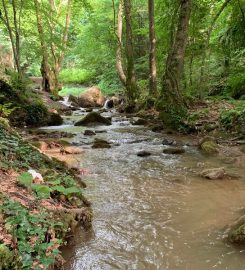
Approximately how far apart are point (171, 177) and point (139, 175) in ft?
1.94

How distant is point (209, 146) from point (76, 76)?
2823 centimetres

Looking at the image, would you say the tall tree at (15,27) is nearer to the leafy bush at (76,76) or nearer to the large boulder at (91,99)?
the large boulder at (91,99)

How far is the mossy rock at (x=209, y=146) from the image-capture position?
8.15 m

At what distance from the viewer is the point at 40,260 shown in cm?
264

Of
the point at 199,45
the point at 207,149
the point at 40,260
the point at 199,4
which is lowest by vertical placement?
the point at 207,149

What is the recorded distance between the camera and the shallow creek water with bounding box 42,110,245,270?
3.44 meters

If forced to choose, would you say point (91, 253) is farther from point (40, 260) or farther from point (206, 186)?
point (206, 186)

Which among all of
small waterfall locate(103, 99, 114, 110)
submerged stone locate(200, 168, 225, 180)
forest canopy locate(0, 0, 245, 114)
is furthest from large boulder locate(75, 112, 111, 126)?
small waterfall locate(103, 99, 114, 110)

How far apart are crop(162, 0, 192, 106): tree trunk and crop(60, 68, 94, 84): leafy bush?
20868mm

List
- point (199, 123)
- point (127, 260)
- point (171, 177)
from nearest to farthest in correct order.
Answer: point (127, 260) → point (171, 177) → point (199, 123)

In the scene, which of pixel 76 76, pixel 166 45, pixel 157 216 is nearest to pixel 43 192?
pixel 157 216

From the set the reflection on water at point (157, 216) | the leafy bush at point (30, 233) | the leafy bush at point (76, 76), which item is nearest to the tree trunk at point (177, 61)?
the reflection on water at point (157, 216)

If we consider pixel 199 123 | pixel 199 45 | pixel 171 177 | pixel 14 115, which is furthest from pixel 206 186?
pixel 199 45

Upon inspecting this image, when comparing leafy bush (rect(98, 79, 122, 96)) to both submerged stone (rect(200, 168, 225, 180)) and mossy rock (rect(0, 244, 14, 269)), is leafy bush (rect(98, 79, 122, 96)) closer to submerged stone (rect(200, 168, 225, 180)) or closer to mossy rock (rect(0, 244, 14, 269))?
submerged stone (rect(200, 168, 225, 180))
